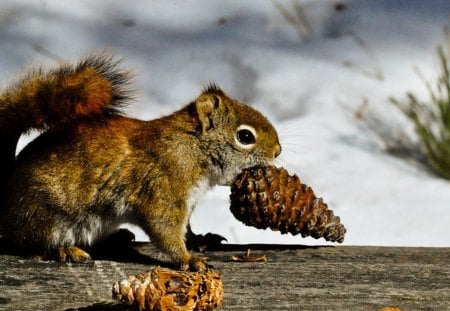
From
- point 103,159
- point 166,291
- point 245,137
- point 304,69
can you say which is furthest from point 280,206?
point 304,69

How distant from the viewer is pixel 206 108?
235 centimetres

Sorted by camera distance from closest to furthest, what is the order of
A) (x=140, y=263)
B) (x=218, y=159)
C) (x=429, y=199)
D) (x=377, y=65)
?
1. (x=140, y=263)
2. (x=218, y=159)
3. (x=429, y=199)
4. (x=377, y=65)

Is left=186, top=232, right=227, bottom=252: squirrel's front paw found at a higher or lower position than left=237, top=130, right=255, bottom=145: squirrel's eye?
lower

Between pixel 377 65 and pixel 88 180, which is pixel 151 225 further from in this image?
pixel 377 65

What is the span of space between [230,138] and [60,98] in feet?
1.44

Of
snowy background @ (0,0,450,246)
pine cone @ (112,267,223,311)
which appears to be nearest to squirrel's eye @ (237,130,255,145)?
pine cone @ (112,267,223,311)

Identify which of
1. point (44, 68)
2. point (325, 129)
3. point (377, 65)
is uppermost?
point (377, 65)

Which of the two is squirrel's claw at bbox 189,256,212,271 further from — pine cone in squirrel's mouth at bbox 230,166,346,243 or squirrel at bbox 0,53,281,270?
pine cone in squirrel's mouth at bbox 230,166,346,243

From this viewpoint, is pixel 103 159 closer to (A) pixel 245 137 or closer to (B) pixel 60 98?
(B) pixel 60 98

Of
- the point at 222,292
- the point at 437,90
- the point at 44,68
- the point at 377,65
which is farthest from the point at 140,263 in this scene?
the point at 377,65

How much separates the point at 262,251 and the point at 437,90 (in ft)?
6.30

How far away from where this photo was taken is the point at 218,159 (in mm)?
2354

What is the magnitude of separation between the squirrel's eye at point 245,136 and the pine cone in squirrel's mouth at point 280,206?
0.09m

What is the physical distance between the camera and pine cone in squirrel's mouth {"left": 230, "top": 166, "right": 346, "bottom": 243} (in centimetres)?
227
